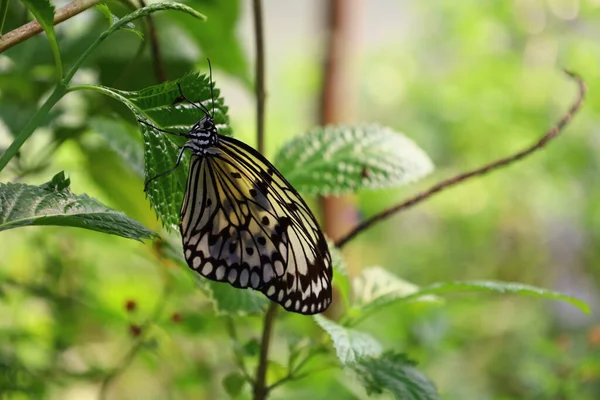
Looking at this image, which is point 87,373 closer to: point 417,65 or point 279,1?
A: point 417,65

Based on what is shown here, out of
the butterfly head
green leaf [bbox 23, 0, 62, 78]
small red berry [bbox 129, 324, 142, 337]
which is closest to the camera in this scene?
green leaf [bbox 23, 0, 62, 78]

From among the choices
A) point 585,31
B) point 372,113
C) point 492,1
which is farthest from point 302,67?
point 585,31

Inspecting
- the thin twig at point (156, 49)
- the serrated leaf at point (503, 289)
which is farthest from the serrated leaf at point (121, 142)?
the serrated leaf at point (503, 289)


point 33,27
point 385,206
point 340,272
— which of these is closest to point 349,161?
point 340,272

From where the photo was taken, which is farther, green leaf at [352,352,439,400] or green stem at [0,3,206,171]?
green leaf at [352,352,439,400]

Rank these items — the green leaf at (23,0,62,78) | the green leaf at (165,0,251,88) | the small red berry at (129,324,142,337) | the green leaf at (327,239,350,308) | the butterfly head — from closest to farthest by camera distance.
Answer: the green leaf at (23,0,62,78), the butterfly head, the green leaf at (327,239,350,308), the small red berry at (129,324,142,337), the green leaf at (165,0,251,88)

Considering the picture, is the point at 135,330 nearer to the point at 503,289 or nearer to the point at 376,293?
the point at 376,293

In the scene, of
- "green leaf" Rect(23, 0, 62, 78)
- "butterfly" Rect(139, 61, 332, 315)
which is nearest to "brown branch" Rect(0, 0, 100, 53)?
"green leaf" Rect(23, 0, 62, 78)

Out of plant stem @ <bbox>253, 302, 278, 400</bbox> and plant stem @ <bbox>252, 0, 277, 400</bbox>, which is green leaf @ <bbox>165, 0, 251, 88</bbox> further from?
plant stem @ <bbox>253, 302, 278, 400</bbox>
